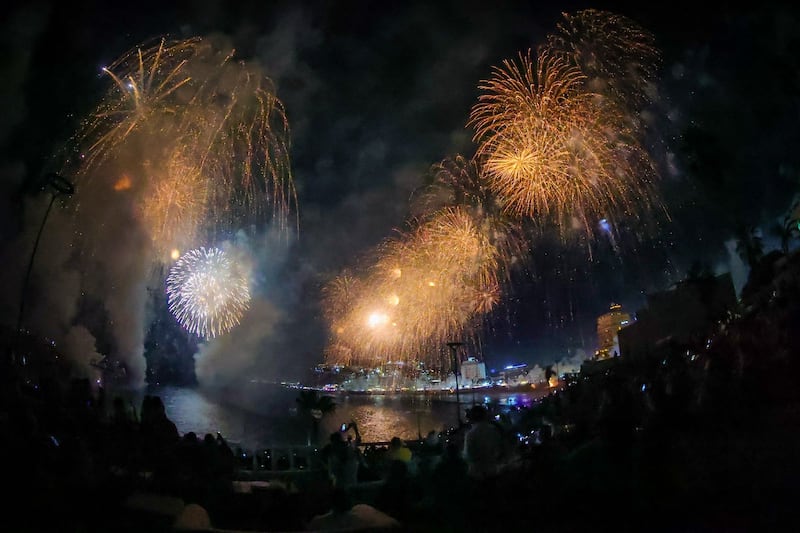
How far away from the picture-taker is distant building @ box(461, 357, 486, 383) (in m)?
101

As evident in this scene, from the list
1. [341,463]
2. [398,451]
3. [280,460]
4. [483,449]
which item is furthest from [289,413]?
[483,449]

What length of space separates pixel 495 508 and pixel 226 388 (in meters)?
124

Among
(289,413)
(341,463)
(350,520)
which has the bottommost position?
(350,520)

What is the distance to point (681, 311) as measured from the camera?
33.6 meters

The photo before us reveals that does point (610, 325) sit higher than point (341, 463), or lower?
higher

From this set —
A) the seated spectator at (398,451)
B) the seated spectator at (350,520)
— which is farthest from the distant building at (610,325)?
the seated spectator at (350,520)

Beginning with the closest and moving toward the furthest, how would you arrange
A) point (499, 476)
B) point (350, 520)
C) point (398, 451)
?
point (350, 520) → point (499, 476) → point (398, 451)

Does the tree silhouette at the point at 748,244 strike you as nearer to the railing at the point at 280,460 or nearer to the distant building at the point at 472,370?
the railing at the point at 280,460

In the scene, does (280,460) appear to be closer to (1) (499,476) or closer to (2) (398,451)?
(2) (398,451)

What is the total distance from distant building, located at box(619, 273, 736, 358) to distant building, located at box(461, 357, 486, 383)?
215ft

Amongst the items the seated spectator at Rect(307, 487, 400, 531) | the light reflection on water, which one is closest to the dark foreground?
the seated spectator at Rect(307, 487, 400, 531)

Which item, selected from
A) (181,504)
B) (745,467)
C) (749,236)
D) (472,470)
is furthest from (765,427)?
(749,236)

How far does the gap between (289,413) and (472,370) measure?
38047 millimetres

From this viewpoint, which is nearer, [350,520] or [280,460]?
[350,520]
